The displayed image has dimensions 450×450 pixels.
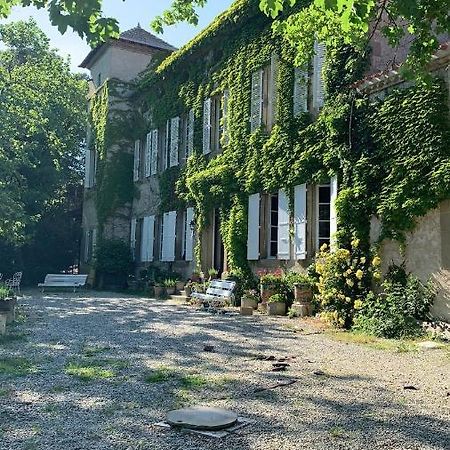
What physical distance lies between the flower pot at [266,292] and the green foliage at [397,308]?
115 inches

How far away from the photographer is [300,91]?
12609 mm

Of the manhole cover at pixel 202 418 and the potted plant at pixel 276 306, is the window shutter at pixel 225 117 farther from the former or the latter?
the manhole cover at pixel 202 418

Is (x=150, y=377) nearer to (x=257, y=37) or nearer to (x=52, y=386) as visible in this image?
(x=52, y=386)

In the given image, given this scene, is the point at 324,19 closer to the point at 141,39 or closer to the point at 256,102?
the point at 256,102

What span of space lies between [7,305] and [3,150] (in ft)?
31.7

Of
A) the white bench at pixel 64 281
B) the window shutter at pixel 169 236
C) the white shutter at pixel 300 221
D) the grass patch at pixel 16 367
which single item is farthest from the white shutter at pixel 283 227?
the white bench at pixel 64 281

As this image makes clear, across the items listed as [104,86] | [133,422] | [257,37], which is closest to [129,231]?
[104,86]

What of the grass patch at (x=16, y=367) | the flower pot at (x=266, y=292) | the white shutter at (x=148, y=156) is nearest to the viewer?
the grass patch at (x=16, y=367)

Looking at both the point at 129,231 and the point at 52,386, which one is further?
the point at 129,231

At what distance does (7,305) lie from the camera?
29.5 feet

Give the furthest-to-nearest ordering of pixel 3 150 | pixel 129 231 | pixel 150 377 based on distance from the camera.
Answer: pixel 129 231 < pixel 3 150 < pixel 150 377

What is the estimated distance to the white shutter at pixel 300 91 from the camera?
12.4m

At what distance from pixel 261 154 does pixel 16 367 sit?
351 inches

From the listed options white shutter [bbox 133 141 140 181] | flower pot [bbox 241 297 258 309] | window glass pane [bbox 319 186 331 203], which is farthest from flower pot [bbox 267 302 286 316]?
white shutter [bbox 133 141 140 181]
